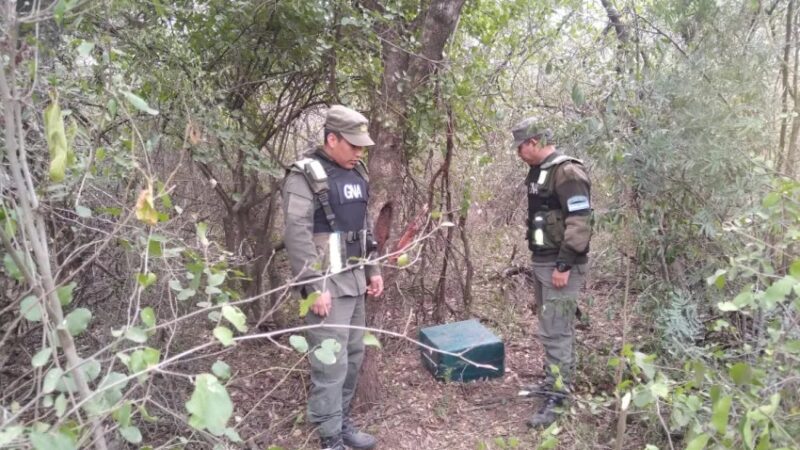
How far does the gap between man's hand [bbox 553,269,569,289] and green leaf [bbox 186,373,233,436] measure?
266 centimetres

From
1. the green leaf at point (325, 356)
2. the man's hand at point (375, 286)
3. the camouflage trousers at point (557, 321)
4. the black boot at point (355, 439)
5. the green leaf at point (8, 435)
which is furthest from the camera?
the camouflage trousers at point (557, 321)

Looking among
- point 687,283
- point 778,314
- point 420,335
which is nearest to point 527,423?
point 420,335

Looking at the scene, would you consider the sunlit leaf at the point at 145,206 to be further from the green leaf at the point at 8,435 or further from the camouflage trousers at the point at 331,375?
the camouflage trousers at the point at 331,375

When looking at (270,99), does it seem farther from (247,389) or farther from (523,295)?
(523,295)

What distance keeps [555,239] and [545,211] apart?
0.63ft

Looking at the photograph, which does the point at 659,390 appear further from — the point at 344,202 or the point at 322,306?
the point at 344,202

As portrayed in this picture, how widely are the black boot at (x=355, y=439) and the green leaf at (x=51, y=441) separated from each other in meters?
2.32

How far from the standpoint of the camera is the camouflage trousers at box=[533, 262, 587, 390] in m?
3.50

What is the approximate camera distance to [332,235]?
9.96 ft

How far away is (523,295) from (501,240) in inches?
35.8

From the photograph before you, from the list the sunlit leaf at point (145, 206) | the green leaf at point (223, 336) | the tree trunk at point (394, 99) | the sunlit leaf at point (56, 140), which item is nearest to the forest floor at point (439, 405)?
the tree trunk at point (394, 99)

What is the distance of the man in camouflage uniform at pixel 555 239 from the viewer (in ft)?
10.8

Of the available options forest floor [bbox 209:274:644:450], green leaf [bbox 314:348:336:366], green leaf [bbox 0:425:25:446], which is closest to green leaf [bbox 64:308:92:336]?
green leaf [bbox 0:425:25:446]

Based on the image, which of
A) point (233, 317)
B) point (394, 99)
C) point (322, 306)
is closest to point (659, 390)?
point (233, 317)
